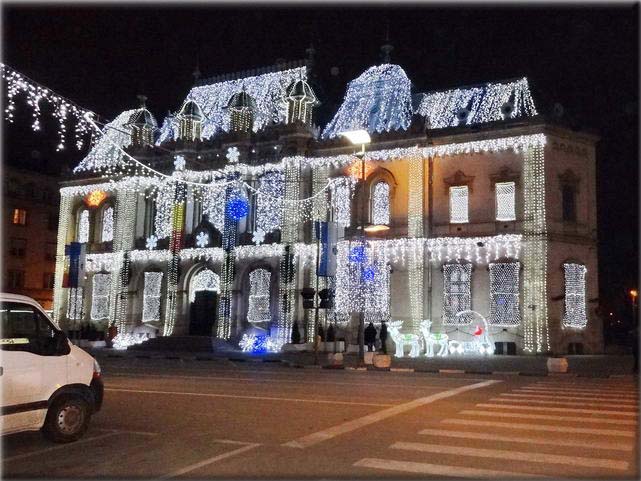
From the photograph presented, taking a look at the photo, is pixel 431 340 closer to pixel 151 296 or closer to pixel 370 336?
pixel 370 336

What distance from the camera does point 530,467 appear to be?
29.0ft

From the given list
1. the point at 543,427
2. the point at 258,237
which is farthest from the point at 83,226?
the point at 543,427

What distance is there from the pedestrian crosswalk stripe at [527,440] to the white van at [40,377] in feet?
17.5

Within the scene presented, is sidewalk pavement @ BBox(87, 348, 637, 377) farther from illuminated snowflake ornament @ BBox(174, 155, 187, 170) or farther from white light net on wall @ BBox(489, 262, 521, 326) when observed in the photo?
illuminated snowflake ornament @ BBox(174, 155, 187, 170)

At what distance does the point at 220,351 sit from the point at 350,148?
1282 cm

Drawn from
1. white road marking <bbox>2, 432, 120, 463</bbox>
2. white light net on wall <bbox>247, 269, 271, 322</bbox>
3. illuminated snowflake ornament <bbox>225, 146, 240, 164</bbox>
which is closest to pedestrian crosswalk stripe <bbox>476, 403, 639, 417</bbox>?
white road marking <bbox>2, 432, 120, 463</bbox>

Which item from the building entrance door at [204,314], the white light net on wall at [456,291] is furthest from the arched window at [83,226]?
the white light net on wall at [456,291]

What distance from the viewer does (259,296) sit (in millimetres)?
39969

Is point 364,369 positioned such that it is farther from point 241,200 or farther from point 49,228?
point 49,228

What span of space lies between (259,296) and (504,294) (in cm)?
1367

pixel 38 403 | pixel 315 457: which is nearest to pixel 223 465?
pixel 315 457

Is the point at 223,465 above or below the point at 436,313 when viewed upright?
below

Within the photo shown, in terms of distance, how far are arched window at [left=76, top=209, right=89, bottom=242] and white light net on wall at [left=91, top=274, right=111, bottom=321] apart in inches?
112

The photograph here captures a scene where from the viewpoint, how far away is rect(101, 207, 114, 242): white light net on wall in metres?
45.8
